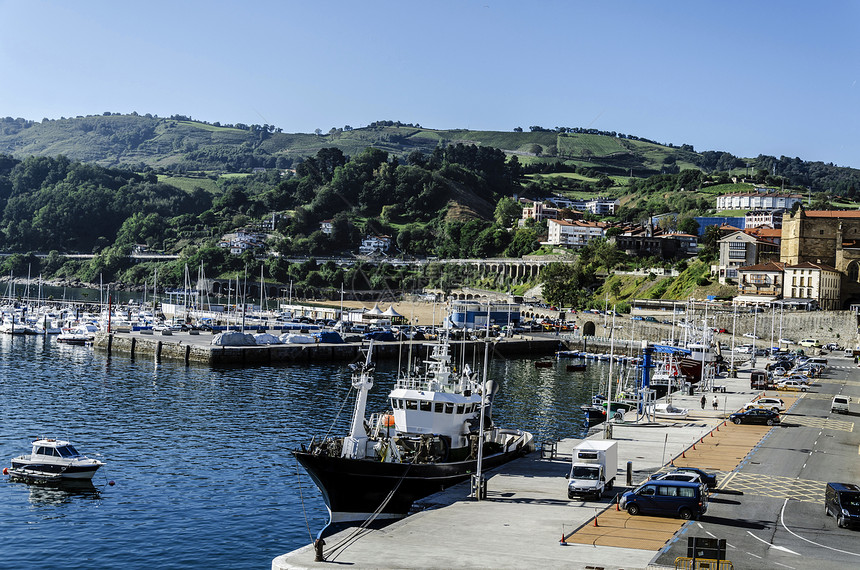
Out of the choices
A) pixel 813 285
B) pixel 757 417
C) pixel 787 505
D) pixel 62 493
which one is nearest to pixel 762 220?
pixel 813 285

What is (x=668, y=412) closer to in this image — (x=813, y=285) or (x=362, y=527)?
(x=362, y=527)

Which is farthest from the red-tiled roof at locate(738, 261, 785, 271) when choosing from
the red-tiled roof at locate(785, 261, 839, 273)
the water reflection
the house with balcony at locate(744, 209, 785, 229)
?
the water reflection

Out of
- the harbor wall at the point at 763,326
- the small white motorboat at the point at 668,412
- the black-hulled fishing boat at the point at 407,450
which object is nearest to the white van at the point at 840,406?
Answer: the small white motorboat at the point at 668,412

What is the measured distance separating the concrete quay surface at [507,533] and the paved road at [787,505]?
1.55m

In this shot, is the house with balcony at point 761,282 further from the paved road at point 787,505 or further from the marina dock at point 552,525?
the marina dock at point 552,525

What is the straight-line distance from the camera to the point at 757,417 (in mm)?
49594

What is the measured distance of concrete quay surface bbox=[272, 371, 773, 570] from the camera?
74.0ft

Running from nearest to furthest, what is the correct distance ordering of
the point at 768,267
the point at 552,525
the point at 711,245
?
1. the point at 552,525
2. the point at 768,267
3. the point at 711,245

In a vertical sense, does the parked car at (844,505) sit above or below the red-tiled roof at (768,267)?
below

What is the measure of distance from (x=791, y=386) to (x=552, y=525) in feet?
162

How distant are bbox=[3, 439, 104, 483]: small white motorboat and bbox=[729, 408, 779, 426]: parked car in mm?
34345

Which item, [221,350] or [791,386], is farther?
[221,350]

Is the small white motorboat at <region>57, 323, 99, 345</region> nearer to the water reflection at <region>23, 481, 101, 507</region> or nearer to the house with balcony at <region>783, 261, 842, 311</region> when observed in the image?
the water reflection at <region>23, 481, 101, 507</region>

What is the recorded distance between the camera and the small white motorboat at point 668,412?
52.6 meters
